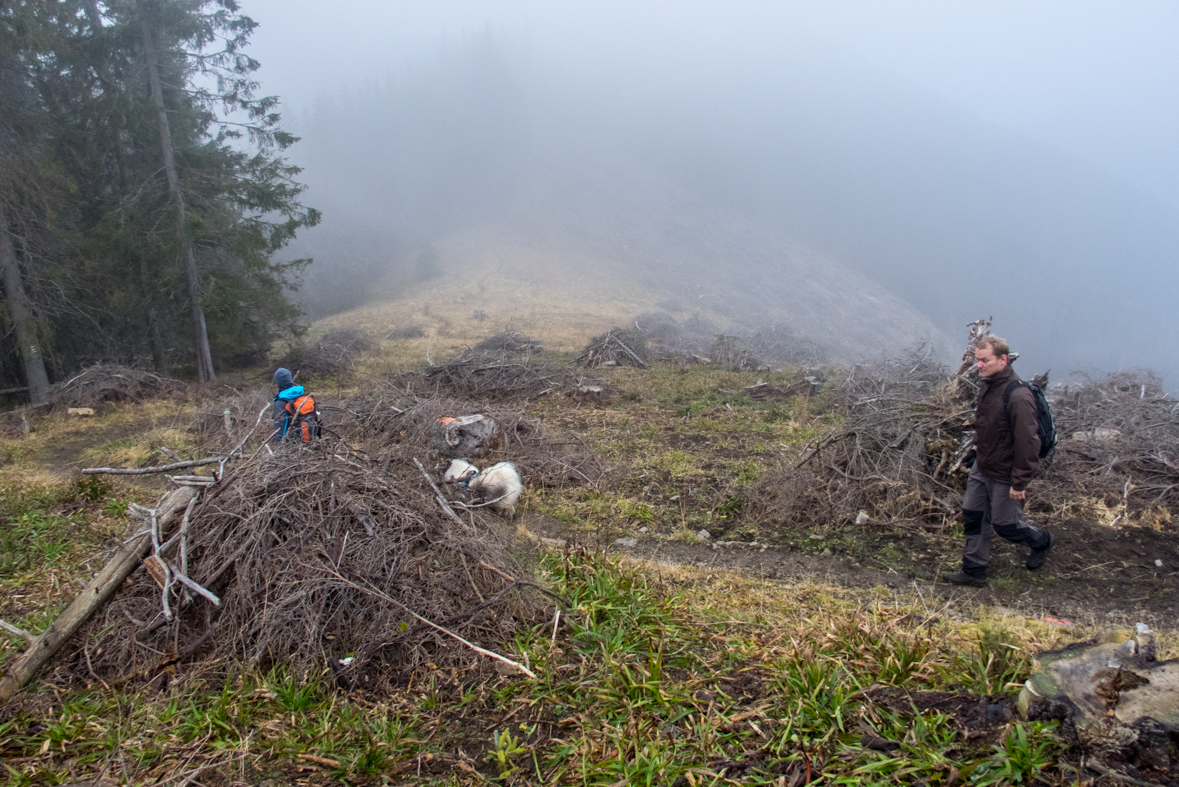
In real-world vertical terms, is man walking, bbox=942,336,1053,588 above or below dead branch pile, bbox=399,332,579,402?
above

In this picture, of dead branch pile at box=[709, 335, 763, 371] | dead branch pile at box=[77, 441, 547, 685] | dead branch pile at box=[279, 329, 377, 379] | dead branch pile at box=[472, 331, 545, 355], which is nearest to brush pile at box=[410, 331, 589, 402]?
dead branch pile at box=[279, 329, 377, 379]

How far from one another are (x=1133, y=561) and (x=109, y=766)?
23.0ft

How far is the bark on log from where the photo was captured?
290 cm

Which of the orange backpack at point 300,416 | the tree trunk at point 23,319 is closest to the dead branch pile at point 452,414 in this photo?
the orange backpack at point 300,416

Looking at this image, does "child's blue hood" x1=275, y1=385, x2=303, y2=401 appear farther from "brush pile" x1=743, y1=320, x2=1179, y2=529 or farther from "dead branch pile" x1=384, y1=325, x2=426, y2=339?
"dead branch pile" x1=384, y1=325, x2=426, y2=339

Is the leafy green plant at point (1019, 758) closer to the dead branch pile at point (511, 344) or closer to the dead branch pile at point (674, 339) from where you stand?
the dead branch pile at point (674, 339)

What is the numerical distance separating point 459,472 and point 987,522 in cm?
505

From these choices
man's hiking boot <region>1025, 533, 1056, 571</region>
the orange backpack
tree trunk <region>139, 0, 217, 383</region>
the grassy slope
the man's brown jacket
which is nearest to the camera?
the grassy slope

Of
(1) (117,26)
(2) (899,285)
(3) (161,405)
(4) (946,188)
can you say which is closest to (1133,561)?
(3) (161,405)

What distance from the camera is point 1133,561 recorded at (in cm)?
500

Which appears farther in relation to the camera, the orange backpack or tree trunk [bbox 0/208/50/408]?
tree trunk [bbox 0/208/50/408]

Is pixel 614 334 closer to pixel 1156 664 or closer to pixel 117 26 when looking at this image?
pixel 117 26

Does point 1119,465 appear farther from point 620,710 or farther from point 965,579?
point 620,710

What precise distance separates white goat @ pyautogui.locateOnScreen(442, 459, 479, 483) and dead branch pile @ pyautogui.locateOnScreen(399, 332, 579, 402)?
16.9 feet
